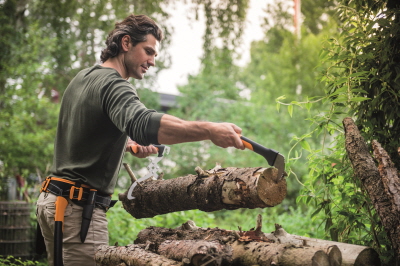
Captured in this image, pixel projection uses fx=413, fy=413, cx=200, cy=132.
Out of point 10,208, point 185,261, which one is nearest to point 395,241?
Result: point 185,261

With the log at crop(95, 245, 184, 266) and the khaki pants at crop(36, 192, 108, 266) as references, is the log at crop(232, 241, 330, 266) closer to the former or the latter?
the log at crop(95, 245, 184, 266)

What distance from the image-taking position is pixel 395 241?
1.77m

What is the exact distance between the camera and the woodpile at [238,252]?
5.77 ft

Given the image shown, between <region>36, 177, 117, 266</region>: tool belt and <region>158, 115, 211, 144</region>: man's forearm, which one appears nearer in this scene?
<region>158, 115, 211, 144</region>: man's forearm

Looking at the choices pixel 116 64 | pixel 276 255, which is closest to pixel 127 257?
pixel 276 255

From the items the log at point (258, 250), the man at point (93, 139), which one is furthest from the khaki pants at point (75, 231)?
the log at point (258, 250)

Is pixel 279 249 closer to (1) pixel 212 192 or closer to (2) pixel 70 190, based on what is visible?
(1) pixel 212 192

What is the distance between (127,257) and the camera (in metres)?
2.14

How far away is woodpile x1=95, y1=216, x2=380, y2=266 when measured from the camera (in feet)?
5.77


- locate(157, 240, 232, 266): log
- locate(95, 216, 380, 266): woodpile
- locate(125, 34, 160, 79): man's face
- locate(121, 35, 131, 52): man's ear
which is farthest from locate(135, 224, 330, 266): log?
locate(121, 35, 131, 52): man's ear

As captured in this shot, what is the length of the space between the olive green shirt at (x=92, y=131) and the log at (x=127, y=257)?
34 cm

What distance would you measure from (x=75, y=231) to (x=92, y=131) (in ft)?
1.87

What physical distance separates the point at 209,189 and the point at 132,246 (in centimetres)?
52

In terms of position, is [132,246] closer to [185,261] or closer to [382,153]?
[185,261]
